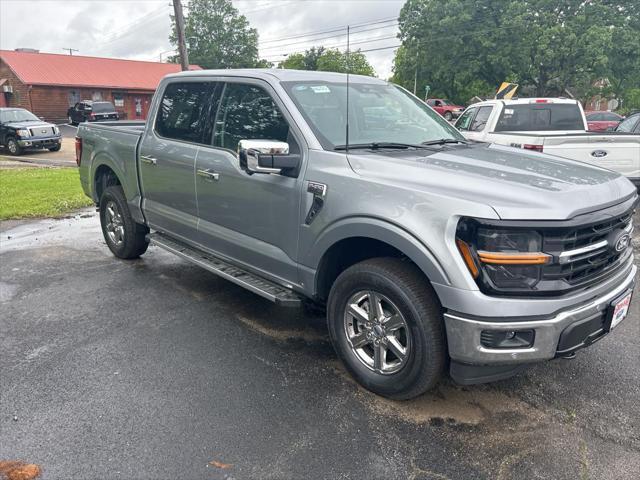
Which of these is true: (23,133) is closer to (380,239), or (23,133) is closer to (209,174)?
(209,174)

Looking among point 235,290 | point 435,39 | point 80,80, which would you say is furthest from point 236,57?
point 235,290

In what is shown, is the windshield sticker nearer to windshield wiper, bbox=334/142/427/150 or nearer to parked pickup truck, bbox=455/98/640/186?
windshield wiper, bbox=334/142/427/150

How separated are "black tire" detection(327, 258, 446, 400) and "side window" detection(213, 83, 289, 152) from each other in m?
1.19

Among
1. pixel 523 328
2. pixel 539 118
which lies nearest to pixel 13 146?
pixel 539 118

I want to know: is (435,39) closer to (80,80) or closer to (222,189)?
(80,80)

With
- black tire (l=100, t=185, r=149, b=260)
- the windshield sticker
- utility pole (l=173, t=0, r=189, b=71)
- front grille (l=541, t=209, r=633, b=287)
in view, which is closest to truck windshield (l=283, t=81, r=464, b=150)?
the windshield sticker

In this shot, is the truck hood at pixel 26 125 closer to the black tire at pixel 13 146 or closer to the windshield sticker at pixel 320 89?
the black tire at pixel 13 146

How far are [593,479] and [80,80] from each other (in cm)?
4299

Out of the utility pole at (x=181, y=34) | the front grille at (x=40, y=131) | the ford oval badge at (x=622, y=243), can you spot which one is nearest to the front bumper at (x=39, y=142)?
the front grille at (x=40, y=131)

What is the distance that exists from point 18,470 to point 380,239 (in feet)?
7.29

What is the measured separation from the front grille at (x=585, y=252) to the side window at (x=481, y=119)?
→ 6592 mm

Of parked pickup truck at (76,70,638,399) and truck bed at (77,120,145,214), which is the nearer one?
parked pickup truck at (76,70,638,399)

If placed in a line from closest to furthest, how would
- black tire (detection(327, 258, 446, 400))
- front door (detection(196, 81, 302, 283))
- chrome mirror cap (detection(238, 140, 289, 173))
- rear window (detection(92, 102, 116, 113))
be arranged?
black tire (detection(327, 258, 446, 400))
chrome mirror cap (detection(238, 140, 289, 173))
front door (detection(196, 81, 302, 283))
rear window (detection(92, 102, 116, 113))

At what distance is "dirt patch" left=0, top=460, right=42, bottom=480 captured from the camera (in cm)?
254
